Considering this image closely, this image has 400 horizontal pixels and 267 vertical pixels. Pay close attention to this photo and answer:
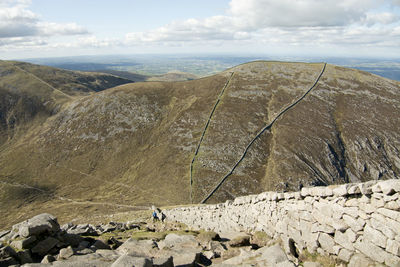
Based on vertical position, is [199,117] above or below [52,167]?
above

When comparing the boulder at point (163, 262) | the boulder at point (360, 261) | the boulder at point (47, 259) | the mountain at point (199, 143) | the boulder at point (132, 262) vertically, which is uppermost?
the boulder at point (360, 261)

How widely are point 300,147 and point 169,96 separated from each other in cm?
5786

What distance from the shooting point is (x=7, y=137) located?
111m

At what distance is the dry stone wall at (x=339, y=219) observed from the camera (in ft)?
32.0

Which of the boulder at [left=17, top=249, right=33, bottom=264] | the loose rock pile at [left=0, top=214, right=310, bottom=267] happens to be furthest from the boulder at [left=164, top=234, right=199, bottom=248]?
the boulder at [left=17, top=249, right=33, bottom=264]

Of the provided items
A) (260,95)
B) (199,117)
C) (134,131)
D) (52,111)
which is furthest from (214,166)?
(52,111)

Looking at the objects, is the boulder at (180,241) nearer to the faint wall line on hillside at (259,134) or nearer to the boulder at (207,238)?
the boulder at (207,238)

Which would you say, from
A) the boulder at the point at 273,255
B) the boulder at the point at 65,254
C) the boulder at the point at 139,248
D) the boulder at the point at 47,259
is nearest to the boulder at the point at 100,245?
the boulder at the point at 139,248

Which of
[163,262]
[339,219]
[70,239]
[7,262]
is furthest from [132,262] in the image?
[339,219]

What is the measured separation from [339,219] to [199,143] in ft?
238

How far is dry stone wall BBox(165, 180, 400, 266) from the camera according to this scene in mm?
9766

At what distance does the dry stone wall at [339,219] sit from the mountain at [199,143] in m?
49.7

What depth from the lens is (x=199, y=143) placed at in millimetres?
84000

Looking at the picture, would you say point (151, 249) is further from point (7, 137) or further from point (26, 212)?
point (7, 137)
